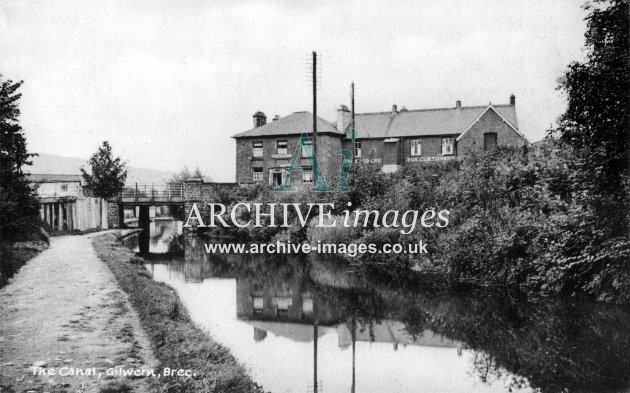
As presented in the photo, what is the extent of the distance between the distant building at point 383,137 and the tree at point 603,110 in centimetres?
2278

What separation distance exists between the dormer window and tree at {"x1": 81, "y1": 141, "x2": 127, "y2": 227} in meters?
20.5

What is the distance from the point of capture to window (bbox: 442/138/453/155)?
3416 centimetres

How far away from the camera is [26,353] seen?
250 inches

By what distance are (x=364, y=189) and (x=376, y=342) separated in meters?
10.6

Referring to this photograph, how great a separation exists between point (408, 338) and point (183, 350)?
475cm

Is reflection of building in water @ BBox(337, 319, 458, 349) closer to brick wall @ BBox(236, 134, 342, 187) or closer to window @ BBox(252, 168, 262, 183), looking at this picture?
brick wall @ BBox(236, 134, 342, 187)

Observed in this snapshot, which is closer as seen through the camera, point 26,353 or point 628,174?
point 26,353

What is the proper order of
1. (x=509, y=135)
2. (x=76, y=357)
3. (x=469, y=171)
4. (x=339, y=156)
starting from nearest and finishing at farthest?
(x=76, y=357) → (x=469, y=171) → (x=509, y=135) → (x=339, y=156)

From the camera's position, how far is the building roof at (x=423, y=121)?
112ft

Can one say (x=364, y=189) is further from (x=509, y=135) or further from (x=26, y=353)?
(x=509, y=135)

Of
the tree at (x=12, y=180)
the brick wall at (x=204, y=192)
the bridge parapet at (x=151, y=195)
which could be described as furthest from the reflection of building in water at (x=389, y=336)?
the bridge parapet at (x=151, y=195)

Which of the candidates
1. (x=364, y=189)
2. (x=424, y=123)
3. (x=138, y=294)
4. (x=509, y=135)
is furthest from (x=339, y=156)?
(x=138, y=294)

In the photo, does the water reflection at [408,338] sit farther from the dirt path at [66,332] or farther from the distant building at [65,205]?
the distant building at [65,205]

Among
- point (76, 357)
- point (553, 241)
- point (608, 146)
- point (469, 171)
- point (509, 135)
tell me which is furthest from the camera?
point (509, 135)
